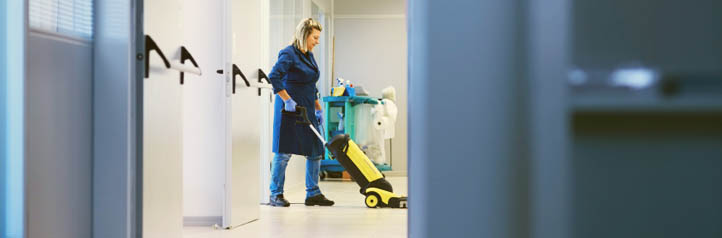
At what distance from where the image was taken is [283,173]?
16.4 feet

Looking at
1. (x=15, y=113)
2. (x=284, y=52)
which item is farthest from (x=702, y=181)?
(x=284, y=52)

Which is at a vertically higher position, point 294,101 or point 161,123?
point 294,101

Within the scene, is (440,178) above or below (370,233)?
above

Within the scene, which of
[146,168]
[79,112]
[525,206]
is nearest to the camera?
[525,206]

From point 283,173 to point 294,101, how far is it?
0.51 meters

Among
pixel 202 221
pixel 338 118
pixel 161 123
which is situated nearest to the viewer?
pixel 161 123

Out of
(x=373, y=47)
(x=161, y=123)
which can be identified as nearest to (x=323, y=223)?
(x=161, y=123)

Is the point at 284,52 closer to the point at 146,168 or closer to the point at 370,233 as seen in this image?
the point at 370,233

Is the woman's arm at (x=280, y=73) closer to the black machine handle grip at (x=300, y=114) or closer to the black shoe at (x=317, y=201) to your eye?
the black machine handle grip at (x=300, y=114)

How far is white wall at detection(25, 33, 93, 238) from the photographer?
1.83 metres

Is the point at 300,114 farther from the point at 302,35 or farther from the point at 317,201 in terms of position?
the point at 317,201

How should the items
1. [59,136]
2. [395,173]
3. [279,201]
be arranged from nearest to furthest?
[59,136]
[279,201]
[395,173]

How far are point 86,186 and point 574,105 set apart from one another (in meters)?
1.61

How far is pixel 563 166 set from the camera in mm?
835
